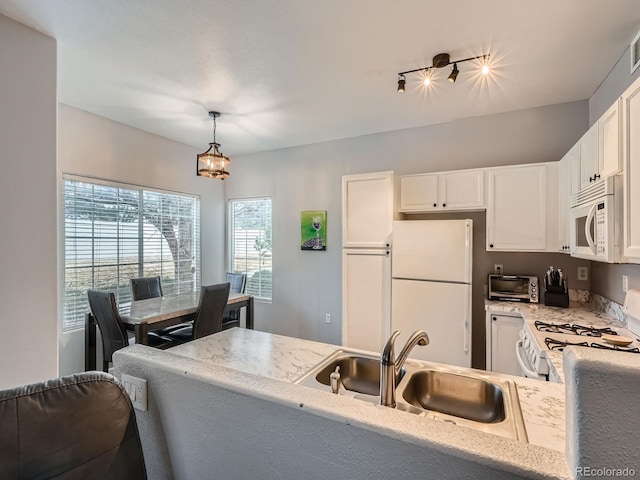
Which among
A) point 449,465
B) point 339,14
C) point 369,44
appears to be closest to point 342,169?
point 369,44

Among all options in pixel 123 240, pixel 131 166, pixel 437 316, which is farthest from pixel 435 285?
pixel 131 166

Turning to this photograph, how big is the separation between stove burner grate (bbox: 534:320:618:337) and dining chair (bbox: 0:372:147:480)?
7.55ft

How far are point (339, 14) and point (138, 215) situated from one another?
3223mm

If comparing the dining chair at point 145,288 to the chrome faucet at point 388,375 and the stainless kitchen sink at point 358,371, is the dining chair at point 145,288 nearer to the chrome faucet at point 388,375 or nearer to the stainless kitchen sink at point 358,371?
the stainless kitchen sink at point 358,371

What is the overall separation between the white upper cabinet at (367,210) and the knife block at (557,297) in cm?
147

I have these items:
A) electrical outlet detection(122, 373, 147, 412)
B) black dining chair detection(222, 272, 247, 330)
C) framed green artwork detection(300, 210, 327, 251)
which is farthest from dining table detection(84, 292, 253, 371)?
electrical outlet detection(122, 373, 147, 412)

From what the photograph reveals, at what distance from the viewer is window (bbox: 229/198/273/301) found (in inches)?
186

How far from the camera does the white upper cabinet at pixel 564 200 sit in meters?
2.45

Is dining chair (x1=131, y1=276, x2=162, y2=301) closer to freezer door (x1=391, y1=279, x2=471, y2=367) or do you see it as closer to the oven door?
freezer door (x1=391, y1=279, x2=471, y2=367)

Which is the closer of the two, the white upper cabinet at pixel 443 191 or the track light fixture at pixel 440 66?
the track light fixture at pixel 440 66

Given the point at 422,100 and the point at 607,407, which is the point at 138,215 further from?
the point at 607,407

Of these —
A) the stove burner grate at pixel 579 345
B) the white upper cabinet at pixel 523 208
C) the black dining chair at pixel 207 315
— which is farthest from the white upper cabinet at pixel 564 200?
the black dining chair at pixel 207 315

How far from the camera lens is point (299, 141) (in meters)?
4.22

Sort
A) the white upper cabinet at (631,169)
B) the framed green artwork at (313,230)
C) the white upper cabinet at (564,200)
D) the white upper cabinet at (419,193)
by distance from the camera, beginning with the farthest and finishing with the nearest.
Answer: the framed green artwork at (313,230) → the white upper cabinet at (419,193) → the white upper cabinet at (564,200) → the white upper cabinet at (631,169)
